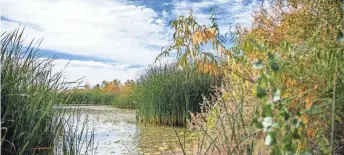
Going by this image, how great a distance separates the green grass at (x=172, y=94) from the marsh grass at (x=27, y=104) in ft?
19.6

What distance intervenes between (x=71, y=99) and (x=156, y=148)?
9.39 ft

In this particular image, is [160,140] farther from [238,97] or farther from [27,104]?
[27,104]

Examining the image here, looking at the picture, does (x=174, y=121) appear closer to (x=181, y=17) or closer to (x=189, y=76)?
(x=189, y=76)

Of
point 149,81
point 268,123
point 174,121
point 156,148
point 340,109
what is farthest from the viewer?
point 149,81

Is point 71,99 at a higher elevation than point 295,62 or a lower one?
lower

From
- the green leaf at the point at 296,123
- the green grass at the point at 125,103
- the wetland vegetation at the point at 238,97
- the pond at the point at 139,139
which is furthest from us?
the green grass at the point at 125,103

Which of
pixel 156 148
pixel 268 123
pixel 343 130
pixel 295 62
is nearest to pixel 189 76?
pixel 156 148

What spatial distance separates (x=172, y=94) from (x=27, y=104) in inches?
265

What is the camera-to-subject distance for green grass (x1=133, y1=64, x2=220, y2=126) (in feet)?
33.3

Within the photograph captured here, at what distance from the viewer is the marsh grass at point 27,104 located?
11.3ft

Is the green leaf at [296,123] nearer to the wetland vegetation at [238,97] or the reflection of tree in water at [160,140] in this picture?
the wetland vegetation at [238,97]

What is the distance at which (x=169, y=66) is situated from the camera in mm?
11367

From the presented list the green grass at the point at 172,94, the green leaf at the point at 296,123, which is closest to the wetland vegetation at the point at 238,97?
the green leaf at the point at 296,123

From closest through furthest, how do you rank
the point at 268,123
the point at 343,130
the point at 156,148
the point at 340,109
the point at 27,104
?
the point at 268,123
the point at 27,104
the point at 340,109
the point at 343,130
the point at 156,148
